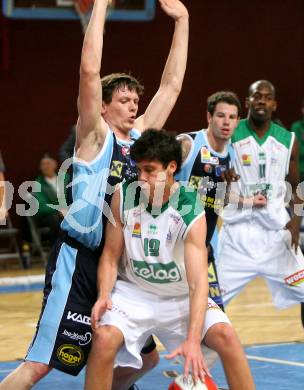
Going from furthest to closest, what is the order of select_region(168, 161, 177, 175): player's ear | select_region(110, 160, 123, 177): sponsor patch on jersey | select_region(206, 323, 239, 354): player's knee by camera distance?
1. select_region(110, 160, 123, 177): sponsor patch on jersey
2. select_region(168, 161, 177, 175): player's ear
3. select_region(206, 323, 239, 354): player's knee

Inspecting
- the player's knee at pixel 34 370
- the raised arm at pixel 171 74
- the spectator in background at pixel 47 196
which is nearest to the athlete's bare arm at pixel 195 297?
the player's knee at pixel 34 370

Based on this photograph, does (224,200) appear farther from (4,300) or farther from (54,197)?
(54,197)

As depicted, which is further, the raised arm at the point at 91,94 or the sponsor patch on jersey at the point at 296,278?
the sponsor patch on jersey at the point at 296,278

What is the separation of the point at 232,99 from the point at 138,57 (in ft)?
25.4

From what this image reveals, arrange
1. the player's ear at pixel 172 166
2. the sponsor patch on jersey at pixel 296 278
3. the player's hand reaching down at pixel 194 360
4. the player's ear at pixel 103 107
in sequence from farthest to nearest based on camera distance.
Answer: the sponsor patch on jersey at pixel 296 278 → the player's ear at pixel 103 107 → the player's ear at pixel 172 166 → the player's hand reaching down at pixel 194 360

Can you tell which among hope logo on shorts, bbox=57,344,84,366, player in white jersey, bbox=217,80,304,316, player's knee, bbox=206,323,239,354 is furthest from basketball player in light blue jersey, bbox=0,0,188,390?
player in white jersey, bbox=217,80,304,316

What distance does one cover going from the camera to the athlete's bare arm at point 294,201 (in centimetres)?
747

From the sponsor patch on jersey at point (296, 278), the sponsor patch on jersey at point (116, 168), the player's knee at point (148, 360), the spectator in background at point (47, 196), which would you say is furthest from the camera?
the spectator in background at point (47, 196)

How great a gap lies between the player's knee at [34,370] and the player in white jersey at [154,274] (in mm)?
314

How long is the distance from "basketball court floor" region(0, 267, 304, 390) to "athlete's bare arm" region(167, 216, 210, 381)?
174 centimetres

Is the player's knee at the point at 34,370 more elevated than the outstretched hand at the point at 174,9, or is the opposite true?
the outstretched hand at the point at 174,9

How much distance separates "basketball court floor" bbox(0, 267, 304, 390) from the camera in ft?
21.4

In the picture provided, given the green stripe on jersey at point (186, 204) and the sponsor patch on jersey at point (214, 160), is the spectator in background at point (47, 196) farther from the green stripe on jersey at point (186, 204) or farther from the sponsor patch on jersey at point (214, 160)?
the green stripe on jersey at point (186, 204)

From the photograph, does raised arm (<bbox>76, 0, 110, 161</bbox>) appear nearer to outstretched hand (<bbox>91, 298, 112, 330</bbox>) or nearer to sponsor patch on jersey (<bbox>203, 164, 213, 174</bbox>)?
outstretched hand (<bbox>91, 298, 112, 330</bbox>)
